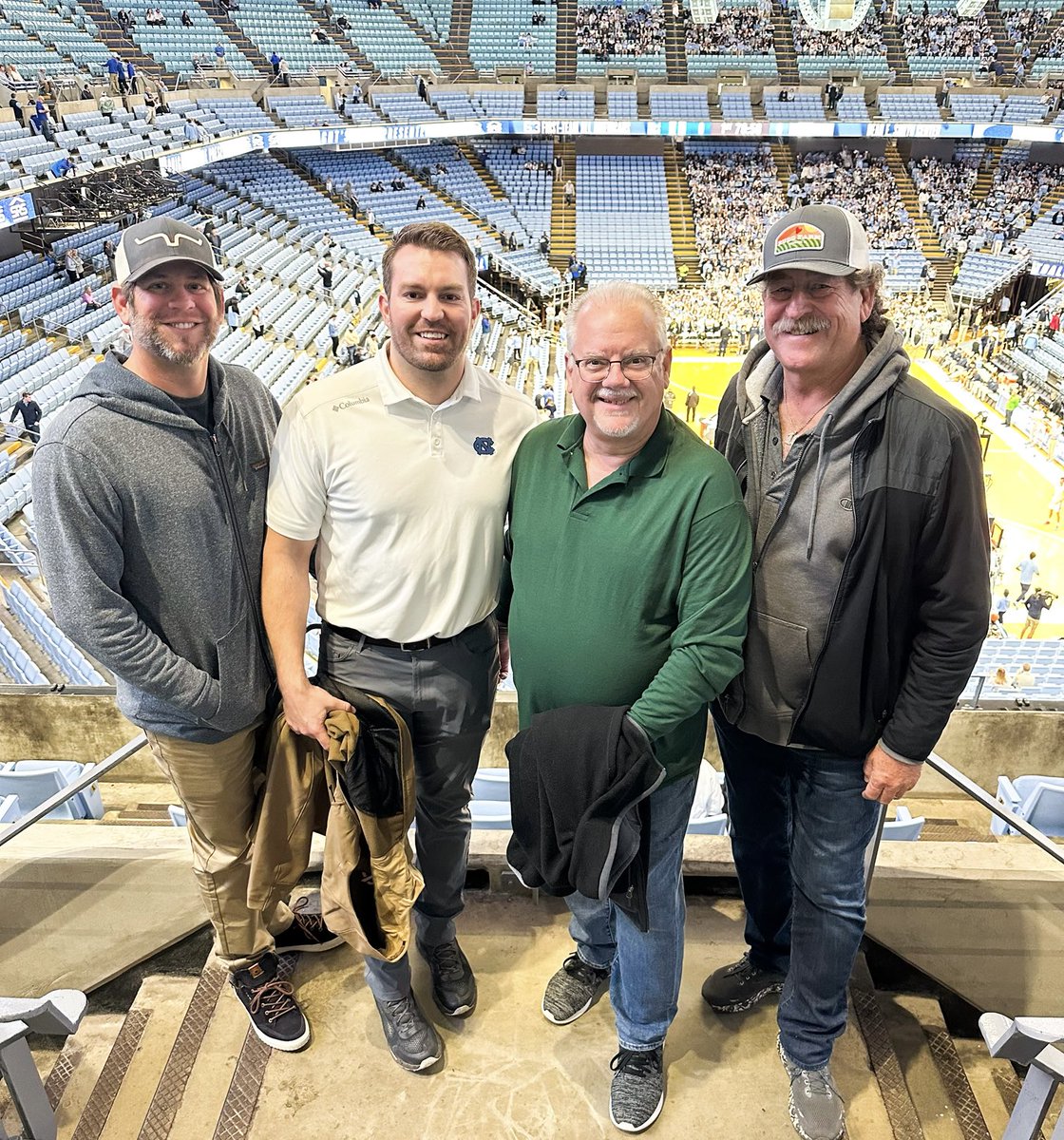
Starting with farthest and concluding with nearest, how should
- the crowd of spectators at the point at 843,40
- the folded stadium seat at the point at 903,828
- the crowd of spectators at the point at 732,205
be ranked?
the crowd of spectators at the point at 843,40 < the crowd of spectators at the point at 732,205 < the folded stadium seat at the point at 903,828

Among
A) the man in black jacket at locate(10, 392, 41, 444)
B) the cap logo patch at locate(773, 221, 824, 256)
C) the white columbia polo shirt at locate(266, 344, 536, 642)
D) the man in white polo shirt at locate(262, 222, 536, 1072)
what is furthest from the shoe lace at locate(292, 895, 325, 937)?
the man in black jacket at locate(10, 392, 41, 444)

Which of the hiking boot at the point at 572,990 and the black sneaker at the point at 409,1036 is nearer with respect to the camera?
the black sneaker at the point at 409,1036

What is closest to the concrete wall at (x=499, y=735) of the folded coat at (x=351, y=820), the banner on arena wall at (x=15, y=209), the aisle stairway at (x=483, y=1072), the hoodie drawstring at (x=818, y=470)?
the aisle stairway at (x=483, y=1072)

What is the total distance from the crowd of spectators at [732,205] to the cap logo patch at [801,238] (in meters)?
24.4

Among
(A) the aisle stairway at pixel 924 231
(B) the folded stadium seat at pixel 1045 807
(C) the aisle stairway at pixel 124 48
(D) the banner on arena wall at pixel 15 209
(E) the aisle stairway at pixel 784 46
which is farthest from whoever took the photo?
(E) the aisle stairway at pixel 784 46

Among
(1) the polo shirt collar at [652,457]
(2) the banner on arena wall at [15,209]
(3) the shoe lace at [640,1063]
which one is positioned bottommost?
(3) the shoe lace at [640,1063]

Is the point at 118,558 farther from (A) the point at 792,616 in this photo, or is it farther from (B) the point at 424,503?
(A) the point at 792,616

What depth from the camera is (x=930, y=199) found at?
29.2m

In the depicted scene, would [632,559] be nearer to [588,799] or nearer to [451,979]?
[588,799]

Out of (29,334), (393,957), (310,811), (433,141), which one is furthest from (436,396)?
(433,141)

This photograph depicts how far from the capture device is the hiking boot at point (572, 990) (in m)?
2.48

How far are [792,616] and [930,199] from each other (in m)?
32.4

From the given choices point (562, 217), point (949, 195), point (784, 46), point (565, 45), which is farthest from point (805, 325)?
point (784, 46)

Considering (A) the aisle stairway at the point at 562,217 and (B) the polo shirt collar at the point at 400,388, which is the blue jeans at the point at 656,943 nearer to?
(B) the polo shirt collar at the point at 400,388
